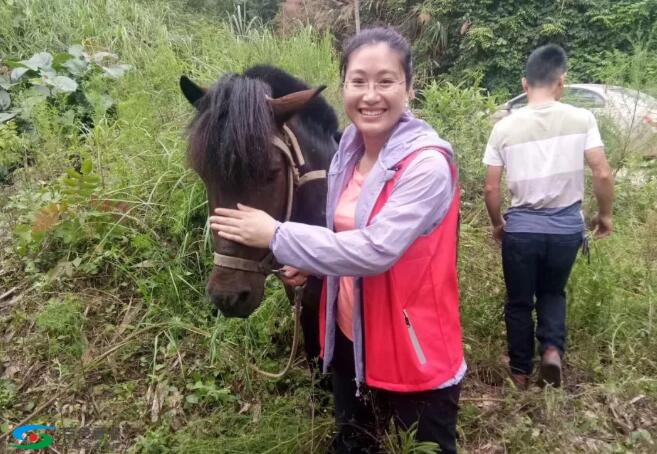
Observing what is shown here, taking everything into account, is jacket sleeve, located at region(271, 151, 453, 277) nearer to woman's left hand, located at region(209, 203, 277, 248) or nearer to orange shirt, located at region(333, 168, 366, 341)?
woman's left hand, located at region(209, 203, 277, 248)

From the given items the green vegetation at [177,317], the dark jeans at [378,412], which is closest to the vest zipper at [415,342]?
the dark jeans at [378,412]

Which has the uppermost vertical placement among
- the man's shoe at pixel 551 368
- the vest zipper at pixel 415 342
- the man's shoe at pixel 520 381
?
the vest zipper at pixel 415 342

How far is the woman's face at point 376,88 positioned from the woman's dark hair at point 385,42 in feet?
0.06

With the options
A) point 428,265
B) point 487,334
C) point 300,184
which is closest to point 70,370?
point 300,184

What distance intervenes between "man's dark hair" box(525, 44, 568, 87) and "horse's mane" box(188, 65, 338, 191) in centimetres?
201

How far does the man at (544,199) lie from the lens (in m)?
2.95

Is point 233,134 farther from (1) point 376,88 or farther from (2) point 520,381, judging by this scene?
(2) point 520,381

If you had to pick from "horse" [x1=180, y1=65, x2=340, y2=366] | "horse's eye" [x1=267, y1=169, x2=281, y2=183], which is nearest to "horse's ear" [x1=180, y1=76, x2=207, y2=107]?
"horse" [x1=180, y1=65, x2=340, y2=366]

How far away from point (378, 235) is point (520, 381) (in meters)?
2.30

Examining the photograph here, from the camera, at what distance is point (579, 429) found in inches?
98.3

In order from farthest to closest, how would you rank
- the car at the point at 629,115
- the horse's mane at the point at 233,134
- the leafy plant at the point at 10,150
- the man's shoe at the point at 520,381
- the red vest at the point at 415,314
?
the car at the point at 629,115 → the leafy plant at the point at 10,150 → the man's shoe at the point at 520,381 → the horse's mane at the point at 233,134 → the red vest at the point at 415,314

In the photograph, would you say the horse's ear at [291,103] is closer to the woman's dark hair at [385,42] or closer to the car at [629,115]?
the woman's dark hair at [385,42]

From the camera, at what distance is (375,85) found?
158 cm

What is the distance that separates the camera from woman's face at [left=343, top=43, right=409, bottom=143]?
5.16ft
